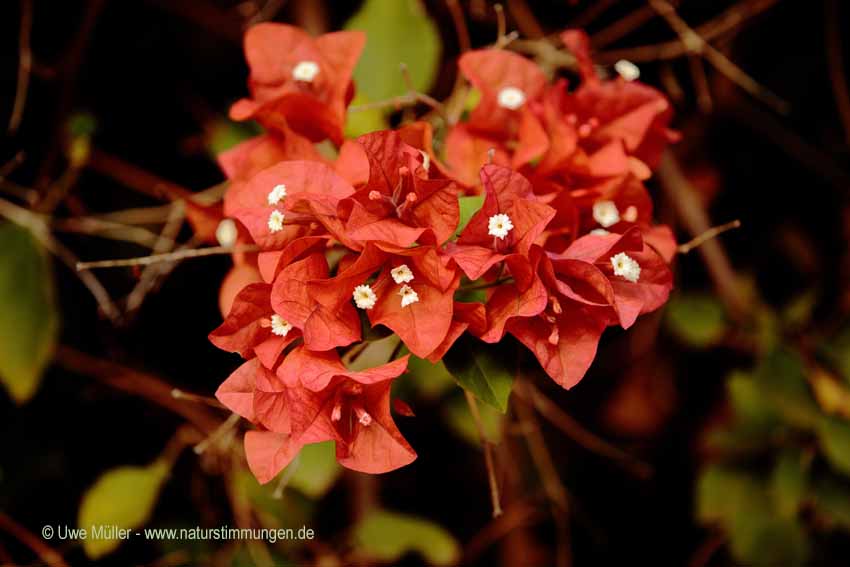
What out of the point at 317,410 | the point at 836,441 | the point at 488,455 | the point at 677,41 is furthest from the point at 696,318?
the point at 317,410

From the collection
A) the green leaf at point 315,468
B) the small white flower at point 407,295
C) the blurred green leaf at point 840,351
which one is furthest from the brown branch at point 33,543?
the blurred green leaf at point 840,351

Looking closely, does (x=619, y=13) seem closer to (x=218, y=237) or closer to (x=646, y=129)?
(x=646, y=129)

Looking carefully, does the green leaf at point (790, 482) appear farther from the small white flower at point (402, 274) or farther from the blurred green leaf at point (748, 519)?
the small white flower at point (402, 274)

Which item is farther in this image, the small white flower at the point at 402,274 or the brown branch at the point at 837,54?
the brown branch at the point at 837,54

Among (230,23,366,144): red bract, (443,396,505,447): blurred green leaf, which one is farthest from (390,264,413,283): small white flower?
(443,396,505,447): blurred green leaf

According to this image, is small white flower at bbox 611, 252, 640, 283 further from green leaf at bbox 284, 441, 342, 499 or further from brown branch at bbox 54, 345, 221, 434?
brown branch at bbox 54, 345, 221, 434

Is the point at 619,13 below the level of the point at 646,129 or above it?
below

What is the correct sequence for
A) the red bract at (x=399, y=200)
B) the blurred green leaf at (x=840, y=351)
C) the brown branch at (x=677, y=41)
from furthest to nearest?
the blurred green leaf at (x=840, y=351) < the brown branch at (x=677, y=41) < the red bract at (x=399, y=200)

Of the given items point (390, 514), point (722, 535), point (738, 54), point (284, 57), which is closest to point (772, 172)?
point (738, 54)

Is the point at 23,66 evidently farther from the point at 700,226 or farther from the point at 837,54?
the point at 837,54
